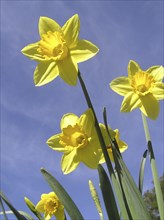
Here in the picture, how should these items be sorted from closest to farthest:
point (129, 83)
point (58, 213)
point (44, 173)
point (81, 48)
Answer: point (44, 173) < point (81, 48) < point (129, 83) < point (58, 213)

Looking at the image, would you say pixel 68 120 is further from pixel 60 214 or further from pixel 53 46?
pixel 60 214

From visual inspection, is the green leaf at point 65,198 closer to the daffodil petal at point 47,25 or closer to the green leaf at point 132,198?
the green leaf at point 132,198

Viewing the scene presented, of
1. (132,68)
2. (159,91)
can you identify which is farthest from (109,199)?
(132,68)

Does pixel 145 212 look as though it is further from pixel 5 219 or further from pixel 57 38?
pixel 57 38

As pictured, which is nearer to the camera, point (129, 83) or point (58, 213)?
point (129, 83)

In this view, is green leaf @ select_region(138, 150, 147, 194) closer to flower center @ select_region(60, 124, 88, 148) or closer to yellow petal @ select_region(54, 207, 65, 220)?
flower center @ select_region(60, 124, 88, 148)

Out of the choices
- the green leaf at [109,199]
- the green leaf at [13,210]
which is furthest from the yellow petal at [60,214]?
the green leaf at [109,199]

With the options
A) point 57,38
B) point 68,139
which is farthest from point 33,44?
point 68,139

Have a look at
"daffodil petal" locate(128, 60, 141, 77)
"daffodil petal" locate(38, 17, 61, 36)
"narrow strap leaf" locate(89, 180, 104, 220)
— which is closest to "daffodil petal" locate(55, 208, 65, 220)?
"narrow strap leaf" locate(89, 180, 104, 220)
